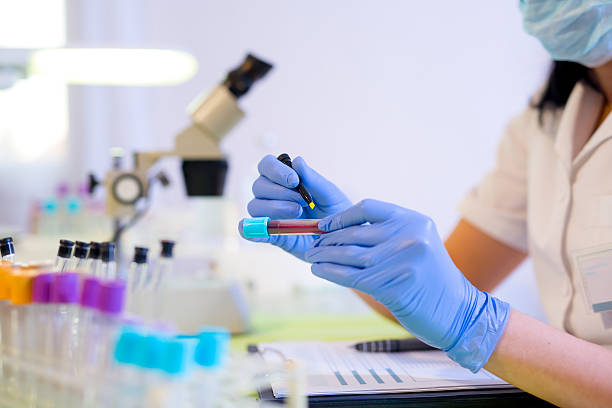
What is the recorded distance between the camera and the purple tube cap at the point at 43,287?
0.58m

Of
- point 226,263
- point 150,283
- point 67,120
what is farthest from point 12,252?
point 67,120

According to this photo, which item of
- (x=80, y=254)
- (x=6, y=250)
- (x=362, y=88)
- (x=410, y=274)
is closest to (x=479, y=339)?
(x=410, y=274)

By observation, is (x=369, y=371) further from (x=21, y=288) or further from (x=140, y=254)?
(x=21, y=288)

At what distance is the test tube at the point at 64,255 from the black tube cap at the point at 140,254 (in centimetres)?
9

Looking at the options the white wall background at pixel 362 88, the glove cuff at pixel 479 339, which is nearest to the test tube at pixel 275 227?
the glove cuff at pixel 479 339

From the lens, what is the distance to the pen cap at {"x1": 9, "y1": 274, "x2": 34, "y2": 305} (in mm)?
589

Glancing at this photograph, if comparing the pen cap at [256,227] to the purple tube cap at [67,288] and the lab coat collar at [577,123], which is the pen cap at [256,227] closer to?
the purple tube cap at [67,288]

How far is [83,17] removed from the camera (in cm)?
289

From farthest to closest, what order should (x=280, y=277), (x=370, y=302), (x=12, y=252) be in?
(x=280, y=277)
(x=370, y=302)
(x=12, y=252)

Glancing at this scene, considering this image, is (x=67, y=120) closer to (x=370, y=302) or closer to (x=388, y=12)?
(x=388, y=12)

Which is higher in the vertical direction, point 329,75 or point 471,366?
point 329,75

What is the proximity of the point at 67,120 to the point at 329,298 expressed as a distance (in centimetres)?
179

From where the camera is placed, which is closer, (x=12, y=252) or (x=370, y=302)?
(x=12, y=252)

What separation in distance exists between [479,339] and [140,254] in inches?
19.3
